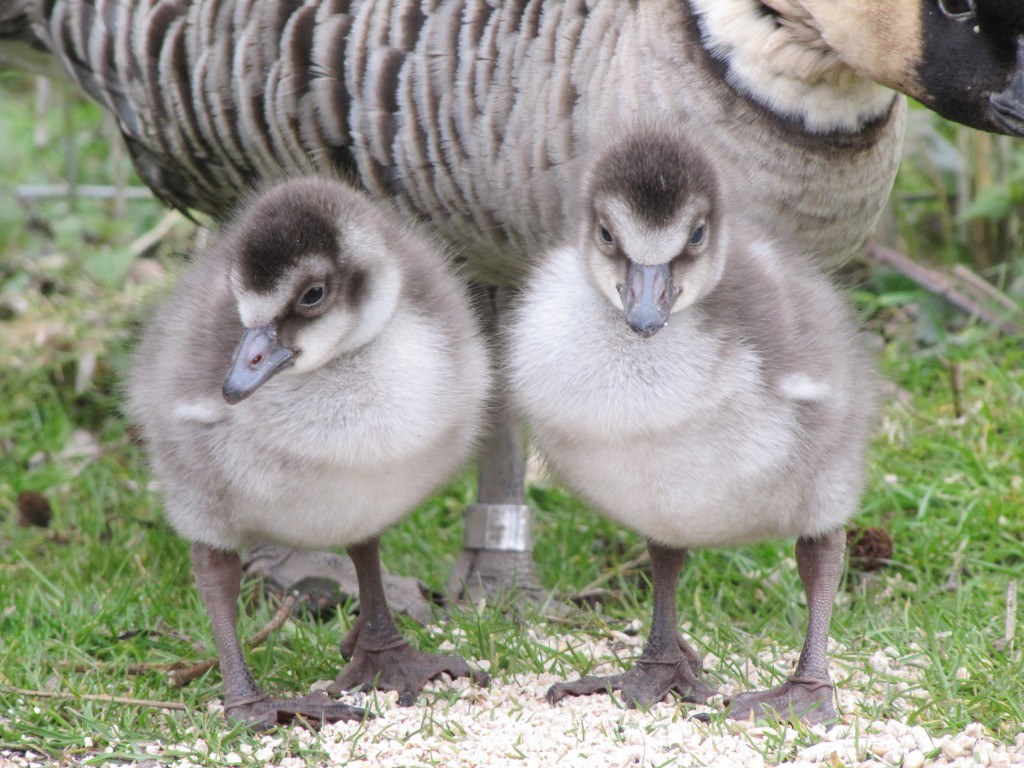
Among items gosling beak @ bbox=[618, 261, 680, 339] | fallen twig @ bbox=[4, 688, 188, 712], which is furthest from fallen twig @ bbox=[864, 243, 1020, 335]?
fallen twig @ bbox=[4, 688, 188, 712]

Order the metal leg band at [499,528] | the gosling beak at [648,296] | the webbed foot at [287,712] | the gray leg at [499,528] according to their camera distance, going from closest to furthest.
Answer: the gosling beak at [648,296], the webbed foot at [287,712], the gray leg at [499,528], the metal leg band at [499,528]

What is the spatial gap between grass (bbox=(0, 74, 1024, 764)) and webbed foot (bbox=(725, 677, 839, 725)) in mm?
113

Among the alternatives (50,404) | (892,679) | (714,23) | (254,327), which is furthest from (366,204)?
(50,404)

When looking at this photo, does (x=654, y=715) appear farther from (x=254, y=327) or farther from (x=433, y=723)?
(x=254, y=327)

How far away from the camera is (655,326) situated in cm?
286

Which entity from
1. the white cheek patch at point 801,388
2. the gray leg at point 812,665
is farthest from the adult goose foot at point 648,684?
the white cheek patch at point 801,388

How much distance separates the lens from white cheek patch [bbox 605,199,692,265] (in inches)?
115

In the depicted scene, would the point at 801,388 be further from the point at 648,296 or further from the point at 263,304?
the point at 263,304

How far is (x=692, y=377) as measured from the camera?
117 inches

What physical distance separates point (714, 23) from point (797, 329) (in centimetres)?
91

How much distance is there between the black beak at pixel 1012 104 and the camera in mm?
3340

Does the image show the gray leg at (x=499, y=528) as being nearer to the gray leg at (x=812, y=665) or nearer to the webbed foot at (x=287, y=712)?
the webbed foot at (x=287, y=712)

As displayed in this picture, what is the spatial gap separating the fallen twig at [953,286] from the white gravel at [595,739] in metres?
2.38

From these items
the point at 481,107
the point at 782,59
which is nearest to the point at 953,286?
the point at 782,59
